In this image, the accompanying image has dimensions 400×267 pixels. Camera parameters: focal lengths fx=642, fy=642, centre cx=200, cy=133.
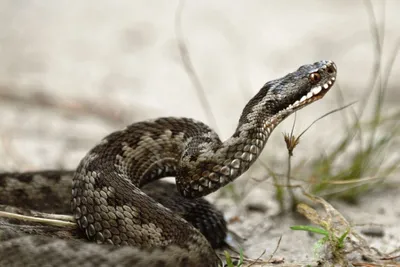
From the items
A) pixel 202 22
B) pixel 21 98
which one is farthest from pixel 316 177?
pixel 202 22

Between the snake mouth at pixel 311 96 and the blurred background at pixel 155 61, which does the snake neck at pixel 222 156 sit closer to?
the snake mouth at pixel 311 96

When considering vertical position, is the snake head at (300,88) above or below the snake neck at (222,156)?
above

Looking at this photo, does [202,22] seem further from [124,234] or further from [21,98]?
[124,234]

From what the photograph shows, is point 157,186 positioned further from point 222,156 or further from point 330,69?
point 330,69

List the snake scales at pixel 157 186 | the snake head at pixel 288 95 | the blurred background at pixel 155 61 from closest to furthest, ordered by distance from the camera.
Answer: the snake scales at pixel 157 186, the snake head at pixel 288 95, the blurred background at pixel 155 61

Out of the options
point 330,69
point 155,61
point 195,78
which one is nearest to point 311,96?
point 330,69

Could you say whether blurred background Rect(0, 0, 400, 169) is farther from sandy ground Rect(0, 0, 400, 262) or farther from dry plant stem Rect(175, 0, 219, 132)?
dry plant stem Rect(175, 0, 219, 132)

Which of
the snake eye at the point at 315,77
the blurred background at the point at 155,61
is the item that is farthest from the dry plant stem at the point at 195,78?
the snake eye at the point at 315,77
